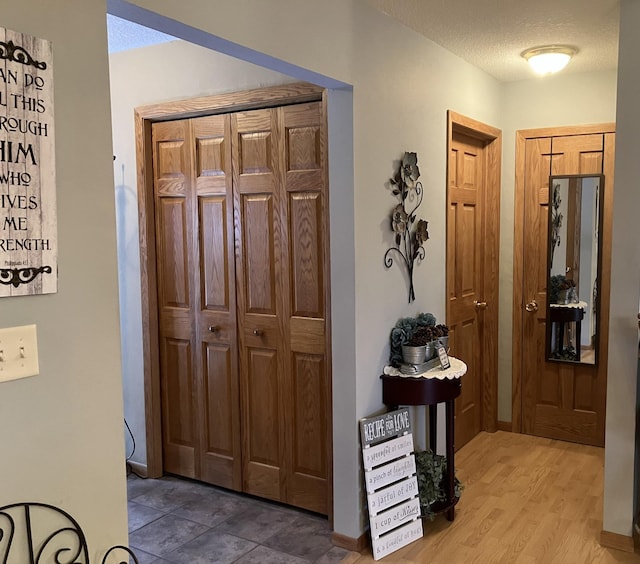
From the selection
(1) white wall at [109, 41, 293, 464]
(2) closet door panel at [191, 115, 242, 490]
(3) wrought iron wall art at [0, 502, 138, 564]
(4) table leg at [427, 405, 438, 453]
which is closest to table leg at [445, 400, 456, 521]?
(4) table leg at [427, 405, 438, 453]

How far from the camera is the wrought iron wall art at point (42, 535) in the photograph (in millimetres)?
1363

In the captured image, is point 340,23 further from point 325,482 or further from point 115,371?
point 325,482

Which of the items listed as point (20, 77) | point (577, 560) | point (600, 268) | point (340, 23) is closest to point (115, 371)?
point (20, 77)

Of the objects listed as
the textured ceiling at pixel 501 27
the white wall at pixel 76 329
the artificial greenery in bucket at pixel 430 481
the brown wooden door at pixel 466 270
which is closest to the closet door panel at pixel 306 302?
the artificial greenery in bucket at pixel 430 481

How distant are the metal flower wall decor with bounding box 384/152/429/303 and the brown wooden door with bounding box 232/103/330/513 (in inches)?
13.7

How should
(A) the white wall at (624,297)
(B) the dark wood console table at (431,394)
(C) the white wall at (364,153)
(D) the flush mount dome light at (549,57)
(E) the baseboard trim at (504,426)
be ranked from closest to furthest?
(C) the white wall at (364,153), (A) the white wall at (624,297), (B) the dark wood console table at (431,394), (D) the flush mount dome light at (549,57), (E) the baseboard trim at (504,426)

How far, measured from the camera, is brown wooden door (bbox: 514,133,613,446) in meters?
3.96

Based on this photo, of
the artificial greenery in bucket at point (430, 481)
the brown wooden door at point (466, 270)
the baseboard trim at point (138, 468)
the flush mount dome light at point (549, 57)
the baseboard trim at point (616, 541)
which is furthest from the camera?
the brown wooden door at point (466, 270)

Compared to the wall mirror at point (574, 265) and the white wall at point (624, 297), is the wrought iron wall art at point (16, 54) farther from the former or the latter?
the wall mirror at point (574, 265)

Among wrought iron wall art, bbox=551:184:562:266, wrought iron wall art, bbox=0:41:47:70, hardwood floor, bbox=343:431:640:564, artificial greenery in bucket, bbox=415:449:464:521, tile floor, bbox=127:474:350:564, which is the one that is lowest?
tile floor, bbox=127:474:350:564

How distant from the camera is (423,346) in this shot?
2.92 m

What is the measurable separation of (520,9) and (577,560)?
95.0 inches

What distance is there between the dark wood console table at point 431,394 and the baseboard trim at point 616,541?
664 mm

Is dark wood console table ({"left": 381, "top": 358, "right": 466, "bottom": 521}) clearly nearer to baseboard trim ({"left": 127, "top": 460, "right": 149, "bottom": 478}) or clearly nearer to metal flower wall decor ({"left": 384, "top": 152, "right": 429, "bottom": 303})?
metal flower wall decor ({"left": 384, "top": 152, "right": 429, "bottom": 303})
